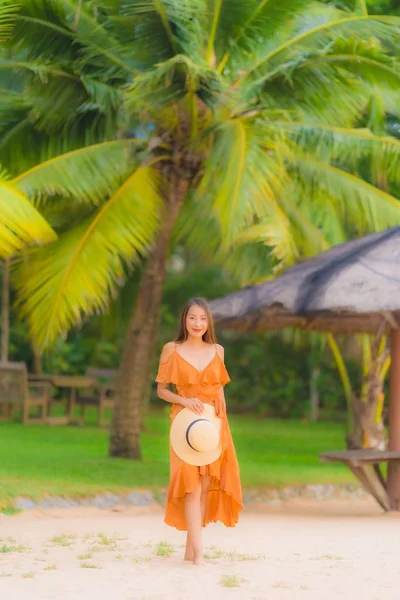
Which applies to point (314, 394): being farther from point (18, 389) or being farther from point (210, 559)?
point (210, 559)

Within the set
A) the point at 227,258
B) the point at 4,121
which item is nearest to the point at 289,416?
the point at 227,258

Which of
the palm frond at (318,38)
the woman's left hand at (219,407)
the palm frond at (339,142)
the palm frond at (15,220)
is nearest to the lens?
the woman's left hand at (219,407)

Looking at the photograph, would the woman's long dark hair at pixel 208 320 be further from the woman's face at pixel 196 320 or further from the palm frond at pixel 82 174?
the palm frond at pixel 82 174

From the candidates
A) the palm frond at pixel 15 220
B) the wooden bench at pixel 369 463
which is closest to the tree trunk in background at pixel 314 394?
the wooden bench at pixel 369 463

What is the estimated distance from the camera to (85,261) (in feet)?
32.3

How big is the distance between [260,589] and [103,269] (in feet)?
15.9

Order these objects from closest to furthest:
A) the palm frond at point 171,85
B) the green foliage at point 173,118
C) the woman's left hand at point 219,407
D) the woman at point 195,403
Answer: the woman at point 195,403 → the woman's left hand at point 219,407 → the palm frond at point 171,85 → the green foliage at point 173,118

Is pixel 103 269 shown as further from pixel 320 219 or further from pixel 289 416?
pixel 289 416

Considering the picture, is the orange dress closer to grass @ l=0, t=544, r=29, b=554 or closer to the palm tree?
grass @ l=0, t=544, r=29, b=554

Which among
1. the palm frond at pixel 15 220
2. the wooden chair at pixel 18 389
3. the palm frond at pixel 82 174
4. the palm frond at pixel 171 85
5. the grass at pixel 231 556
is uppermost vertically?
the palm frond at pixel 171 85

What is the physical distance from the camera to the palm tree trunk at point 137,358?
11.8 metres

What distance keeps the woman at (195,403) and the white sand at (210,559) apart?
31 cm

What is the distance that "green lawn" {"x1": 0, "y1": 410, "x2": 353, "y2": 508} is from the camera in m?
9.92

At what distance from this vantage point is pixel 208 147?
36.7 ft
